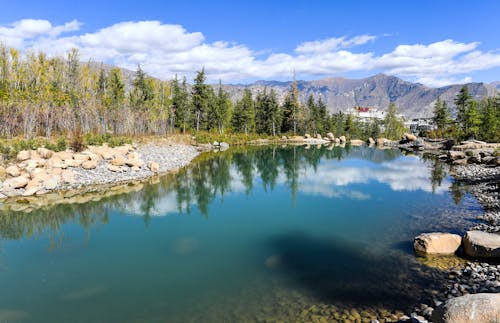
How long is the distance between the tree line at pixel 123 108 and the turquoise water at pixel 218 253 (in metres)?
20.3

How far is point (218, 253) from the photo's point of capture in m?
12.3

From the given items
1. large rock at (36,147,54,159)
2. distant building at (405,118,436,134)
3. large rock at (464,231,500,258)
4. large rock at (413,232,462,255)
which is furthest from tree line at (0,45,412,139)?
large rock at (464,231,500,258)

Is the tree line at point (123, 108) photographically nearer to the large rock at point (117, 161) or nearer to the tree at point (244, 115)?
the tree at point (244, 115)

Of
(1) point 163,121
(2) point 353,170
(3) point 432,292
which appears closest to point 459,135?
(2) point 353,170

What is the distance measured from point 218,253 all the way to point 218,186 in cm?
1347

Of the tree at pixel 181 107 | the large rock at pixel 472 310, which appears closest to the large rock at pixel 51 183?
the large rock at pixel 472 310

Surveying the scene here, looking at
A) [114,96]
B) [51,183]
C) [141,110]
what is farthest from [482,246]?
[114,96]

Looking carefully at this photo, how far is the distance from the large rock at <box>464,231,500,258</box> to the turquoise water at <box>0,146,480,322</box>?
1944mm

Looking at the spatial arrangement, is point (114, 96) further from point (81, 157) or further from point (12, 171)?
point (12, 171)

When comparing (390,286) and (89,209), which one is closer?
(390,286)

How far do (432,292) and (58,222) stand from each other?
16.3 metres

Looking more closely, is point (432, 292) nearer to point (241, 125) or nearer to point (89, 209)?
point (89, 209)

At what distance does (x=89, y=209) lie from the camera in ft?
57.8

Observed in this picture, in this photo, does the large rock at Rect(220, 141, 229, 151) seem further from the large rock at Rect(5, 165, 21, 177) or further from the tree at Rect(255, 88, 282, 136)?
the large rock at Rect(5, 165, 21, 177)
